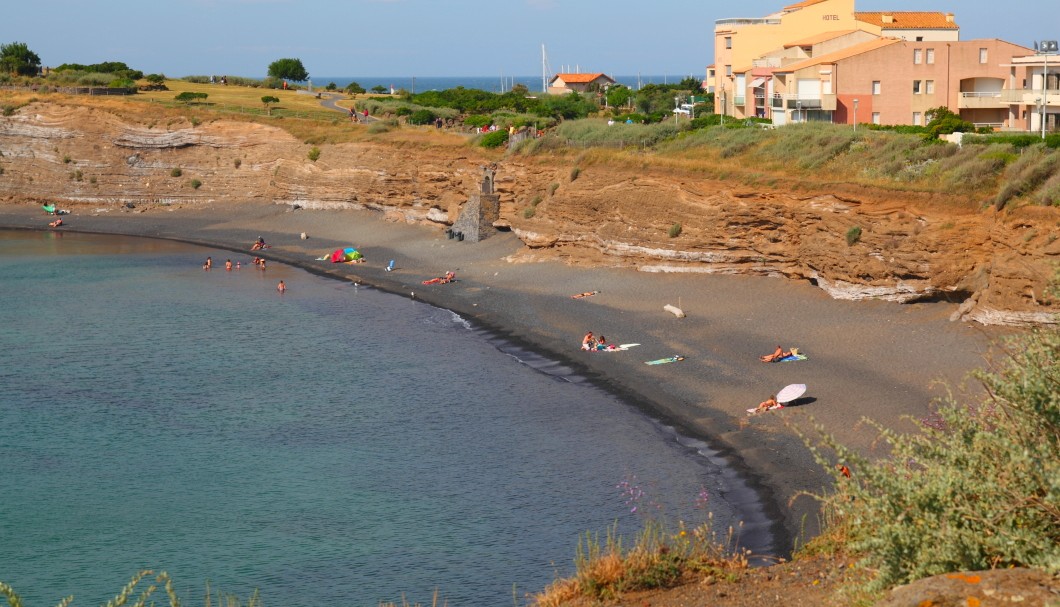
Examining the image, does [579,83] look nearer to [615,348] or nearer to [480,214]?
[480,214]

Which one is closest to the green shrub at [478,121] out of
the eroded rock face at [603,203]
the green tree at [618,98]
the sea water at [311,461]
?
the eroded rock face at [603,203]

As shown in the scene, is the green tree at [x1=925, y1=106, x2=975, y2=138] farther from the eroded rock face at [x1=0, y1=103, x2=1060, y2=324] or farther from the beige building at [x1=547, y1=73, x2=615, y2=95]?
the beige building at [x1=547, y1=73, x2=615, y2=95]

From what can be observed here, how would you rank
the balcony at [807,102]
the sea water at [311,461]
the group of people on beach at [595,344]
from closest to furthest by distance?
the sea water at [311,461] < the group of people on beach at [595,344] < the balcony at [807,102]

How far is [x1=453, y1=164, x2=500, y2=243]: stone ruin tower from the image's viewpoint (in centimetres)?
5282

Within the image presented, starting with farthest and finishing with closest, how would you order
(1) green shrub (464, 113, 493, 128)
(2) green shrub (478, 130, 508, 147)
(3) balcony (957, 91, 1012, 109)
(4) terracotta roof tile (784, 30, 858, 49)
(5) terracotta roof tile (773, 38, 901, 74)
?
(1) green shrub (464, 113, 493, 128)
(4) terracotta roof tile (784, 30, 858, 49)
(2) green shrub (478, 130, 508, 147)
(5) terracotta roof tile (773, 38, 901, 74)
(3) balcony (957, 91, 1012, 109)

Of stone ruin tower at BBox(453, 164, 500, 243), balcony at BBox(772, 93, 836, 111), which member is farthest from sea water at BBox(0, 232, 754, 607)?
balcony at BBox(772, 93, 836, 111)

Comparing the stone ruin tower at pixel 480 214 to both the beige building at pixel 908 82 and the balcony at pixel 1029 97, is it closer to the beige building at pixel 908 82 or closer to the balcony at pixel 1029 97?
the beige building at pixel 908 82

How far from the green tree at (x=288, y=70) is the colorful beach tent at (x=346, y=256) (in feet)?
249

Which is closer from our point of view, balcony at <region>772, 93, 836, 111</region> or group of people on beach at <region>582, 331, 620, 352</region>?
group of people on beach at <region>582, 331, 620, 352</region>

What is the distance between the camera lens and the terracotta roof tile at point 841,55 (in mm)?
52750

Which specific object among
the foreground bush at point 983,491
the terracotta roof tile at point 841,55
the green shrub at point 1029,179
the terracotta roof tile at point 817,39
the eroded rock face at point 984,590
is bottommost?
the eroded rock face at point 984,590

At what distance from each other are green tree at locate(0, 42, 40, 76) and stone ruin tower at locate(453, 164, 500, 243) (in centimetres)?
6172

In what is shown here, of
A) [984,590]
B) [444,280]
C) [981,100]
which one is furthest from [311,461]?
[981,100]

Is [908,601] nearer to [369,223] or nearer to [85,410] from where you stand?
[85,410]
